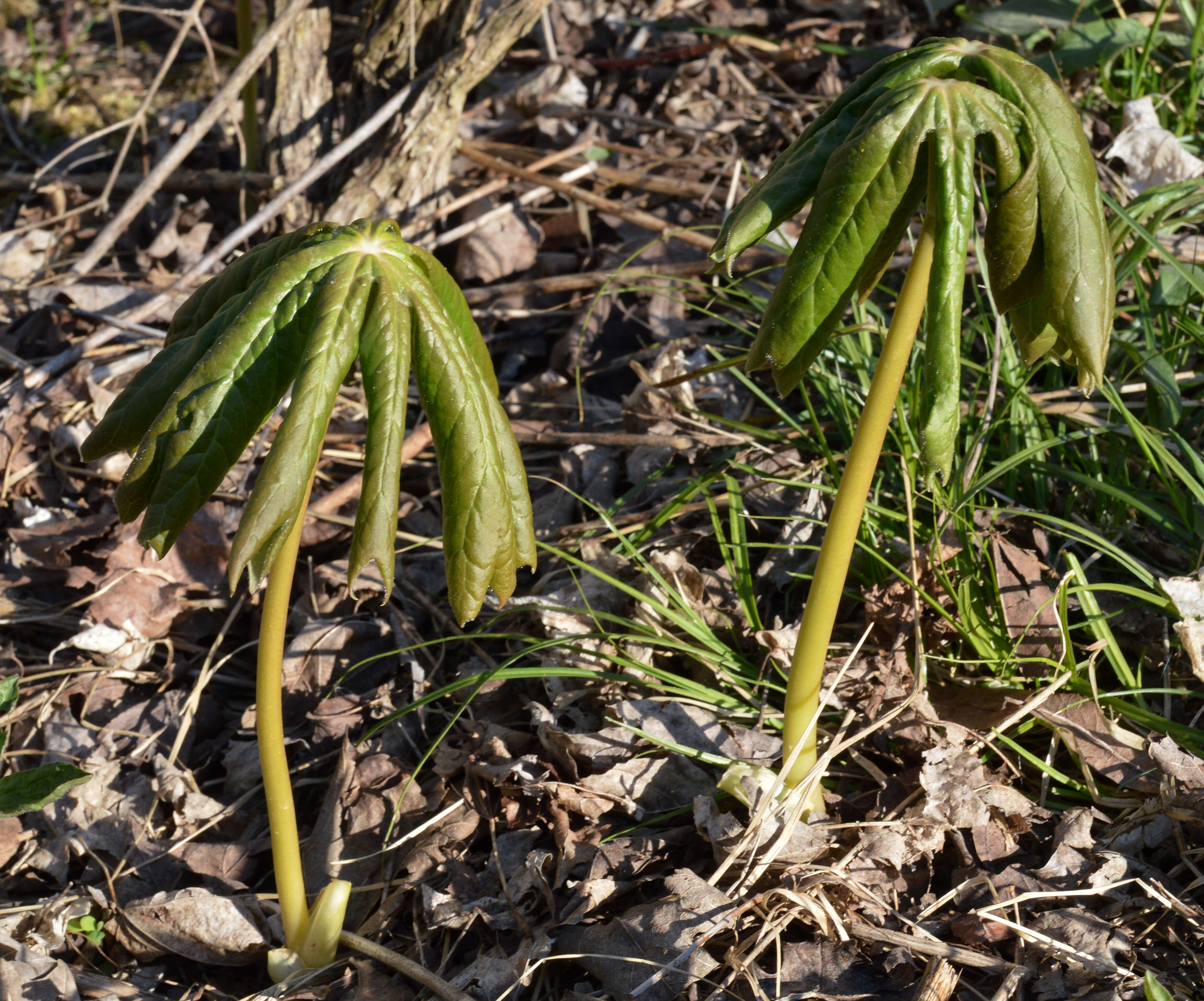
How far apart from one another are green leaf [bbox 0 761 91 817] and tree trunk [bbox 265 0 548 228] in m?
1.74

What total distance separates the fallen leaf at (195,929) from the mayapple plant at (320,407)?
0.71 m

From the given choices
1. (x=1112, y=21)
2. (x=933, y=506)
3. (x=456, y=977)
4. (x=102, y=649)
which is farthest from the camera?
(x=1112, y=21)

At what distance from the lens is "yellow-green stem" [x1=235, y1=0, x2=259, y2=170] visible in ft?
9.69

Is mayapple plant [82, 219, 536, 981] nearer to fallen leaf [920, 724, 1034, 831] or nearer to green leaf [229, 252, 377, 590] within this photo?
green leaf [229, 252, 377, 590]

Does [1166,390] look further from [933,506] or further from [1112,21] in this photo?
[1112,21]

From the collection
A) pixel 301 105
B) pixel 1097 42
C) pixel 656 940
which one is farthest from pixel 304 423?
pixel 1097 42

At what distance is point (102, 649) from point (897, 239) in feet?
6.14

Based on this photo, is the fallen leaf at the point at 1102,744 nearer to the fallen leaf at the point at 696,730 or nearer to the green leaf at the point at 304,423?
the fallen leaf at the point at 696,730

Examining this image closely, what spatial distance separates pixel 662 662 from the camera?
209 cm

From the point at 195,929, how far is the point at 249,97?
241 centimetres

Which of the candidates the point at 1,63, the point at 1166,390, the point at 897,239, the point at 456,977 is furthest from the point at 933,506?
the point at 1,63

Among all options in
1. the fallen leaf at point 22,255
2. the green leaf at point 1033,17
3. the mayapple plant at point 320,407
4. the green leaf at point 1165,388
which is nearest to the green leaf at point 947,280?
the mayapple plant at point 320,407

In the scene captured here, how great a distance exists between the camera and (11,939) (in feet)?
5.53

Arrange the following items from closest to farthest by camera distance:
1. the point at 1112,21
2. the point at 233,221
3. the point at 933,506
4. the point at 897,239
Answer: the point at 897,239 < the point at 933,506 < the point at 1112,21 < the point at 233,221
